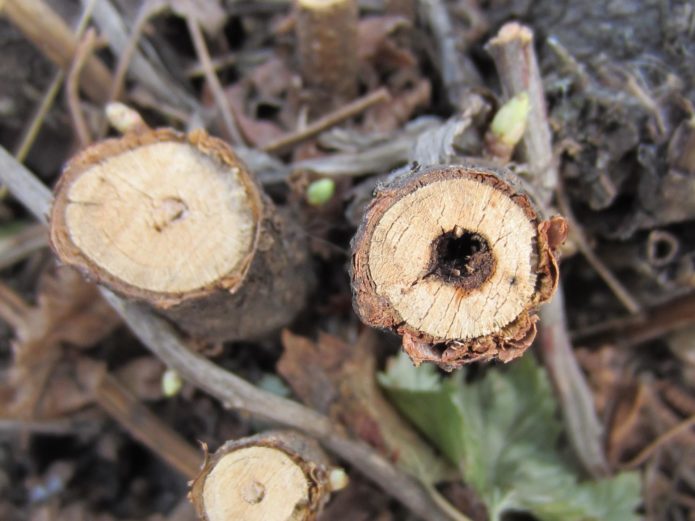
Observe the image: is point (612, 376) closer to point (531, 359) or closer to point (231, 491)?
point (531, 359)

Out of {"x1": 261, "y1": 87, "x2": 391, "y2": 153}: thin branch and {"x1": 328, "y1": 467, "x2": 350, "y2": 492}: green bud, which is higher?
{"x1": 261, "y1": 87, "x2": 391, "y2": 153}: thin branch

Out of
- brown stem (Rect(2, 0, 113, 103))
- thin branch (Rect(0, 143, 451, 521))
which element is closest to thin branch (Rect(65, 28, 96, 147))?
brown stem (Rect(2, 0, 113, 103))

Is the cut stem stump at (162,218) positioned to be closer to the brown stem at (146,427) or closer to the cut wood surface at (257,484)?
the cut wood surface at (257,484)

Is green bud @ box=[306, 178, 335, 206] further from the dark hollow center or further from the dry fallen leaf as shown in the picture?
the dry fallen leaf

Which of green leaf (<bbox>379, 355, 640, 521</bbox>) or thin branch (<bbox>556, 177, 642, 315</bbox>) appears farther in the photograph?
thin branch (<bbox>556, 177, 642, 315</bbox>)

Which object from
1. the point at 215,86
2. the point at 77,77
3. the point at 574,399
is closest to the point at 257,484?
the point at 574,399

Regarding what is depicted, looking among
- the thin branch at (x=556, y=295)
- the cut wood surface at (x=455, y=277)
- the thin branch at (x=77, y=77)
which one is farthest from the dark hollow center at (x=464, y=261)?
the thin branch at (x=77, y=77)
